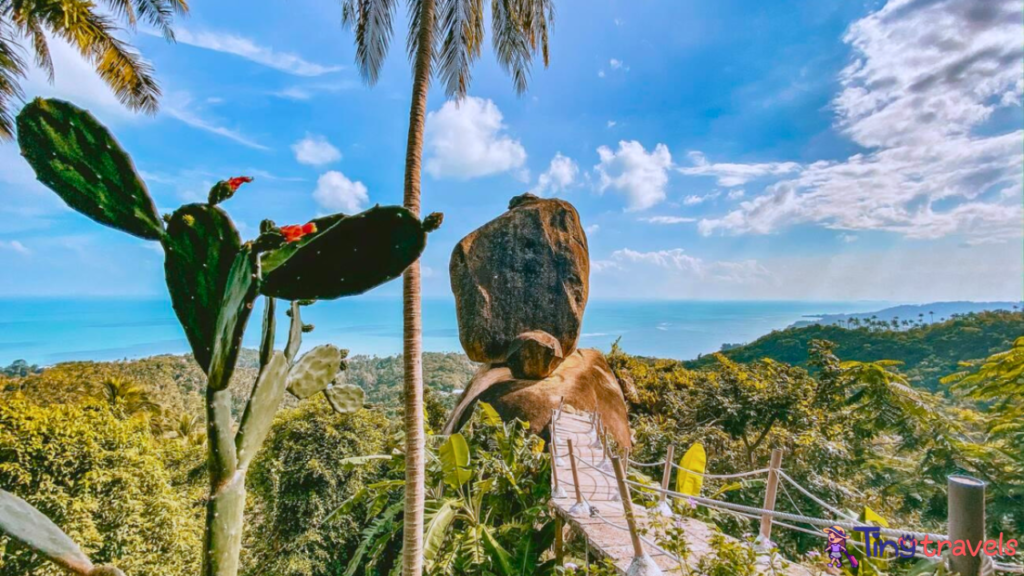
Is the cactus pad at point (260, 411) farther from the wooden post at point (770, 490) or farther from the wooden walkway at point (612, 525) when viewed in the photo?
the wooden post at point (770, 490)

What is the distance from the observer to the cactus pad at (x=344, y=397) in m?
2.45

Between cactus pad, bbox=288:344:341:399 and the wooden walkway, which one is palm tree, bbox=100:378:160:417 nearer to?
the wooden walkway

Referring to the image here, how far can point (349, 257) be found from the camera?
1.38m

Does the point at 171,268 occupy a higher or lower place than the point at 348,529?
higher

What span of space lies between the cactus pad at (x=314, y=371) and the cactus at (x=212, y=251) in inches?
21.6

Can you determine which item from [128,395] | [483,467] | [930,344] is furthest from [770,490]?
[930,344]

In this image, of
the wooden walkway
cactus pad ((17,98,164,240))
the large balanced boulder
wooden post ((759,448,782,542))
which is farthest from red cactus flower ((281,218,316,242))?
the large balanced boulder

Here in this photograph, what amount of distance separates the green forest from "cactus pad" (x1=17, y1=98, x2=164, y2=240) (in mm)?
1180

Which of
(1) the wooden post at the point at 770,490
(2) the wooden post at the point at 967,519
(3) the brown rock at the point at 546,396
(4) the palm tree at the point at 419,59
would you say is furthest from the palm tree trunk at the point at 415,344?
(3) the brown rock at the point at 546,396

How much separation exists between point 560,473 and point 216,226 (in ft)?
16.9

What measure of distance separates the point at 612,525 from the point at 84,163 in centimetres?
392

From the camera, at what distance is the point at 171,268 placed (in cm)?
138

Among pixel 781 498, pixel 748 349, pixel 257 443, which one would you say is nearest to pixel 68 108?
pixel 257 443

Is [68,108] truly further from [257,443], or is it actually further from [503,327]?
[503,327]
